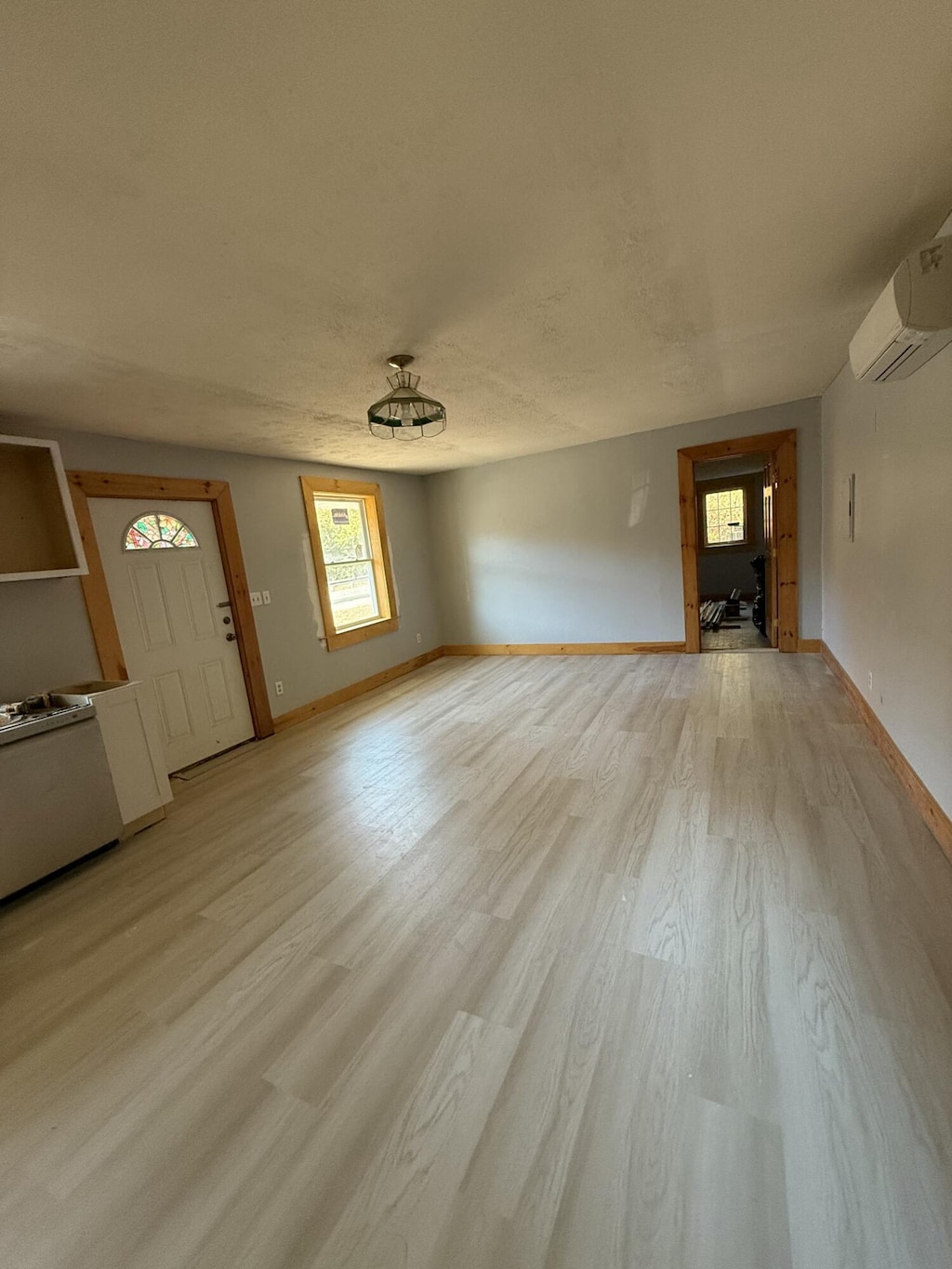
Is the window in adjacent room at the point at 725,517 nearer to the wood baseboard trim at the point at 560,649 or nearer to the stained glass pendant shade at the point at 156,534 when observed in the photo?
the wood baseboard trim at the point at 560,649

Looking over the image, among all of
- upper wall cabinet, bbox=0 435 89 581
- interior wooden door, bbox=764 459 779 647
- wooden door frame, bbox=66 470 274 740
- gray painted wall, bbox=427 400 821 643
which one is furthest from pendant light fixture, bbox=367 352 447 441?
interior wooden door, bbox=764 459 779 647

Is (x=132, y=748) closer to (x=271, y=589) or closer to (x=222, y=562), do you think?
(x=222, y=562)

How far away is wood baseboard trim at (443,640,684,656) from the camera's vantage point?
5566 mm

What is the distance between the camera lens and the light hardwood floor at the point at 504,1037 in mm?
1040

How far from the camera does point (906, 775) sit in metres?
2.43

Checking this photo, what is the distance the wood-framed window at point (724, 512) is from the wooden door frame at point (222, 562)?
7315 mm

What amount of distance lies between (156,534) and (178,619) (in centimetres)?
63

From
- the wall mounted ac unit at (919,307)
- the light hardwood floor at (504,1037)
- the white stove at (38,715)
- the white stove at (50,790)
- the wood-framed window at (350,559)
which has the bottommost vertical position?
the light hardwood floor at (504,1037)

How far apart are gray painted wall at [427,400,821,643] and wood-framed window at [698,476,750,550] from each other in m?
3.73

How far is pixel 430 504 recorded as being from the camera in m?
6.49

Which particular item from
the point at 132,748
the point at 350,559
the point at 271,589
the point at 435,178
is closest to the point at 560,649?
the point at 350,559

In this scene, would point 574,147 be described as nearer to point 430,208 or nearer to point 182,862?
point 430,208

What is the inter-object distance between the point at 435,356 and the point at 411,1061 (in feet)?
9.44

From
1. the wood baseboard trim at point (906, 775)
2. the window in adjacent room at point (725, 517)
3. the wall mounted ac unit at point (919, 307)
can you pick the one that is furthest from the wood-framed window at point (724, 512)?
the wall mounted ac unit at point (919, 307)
